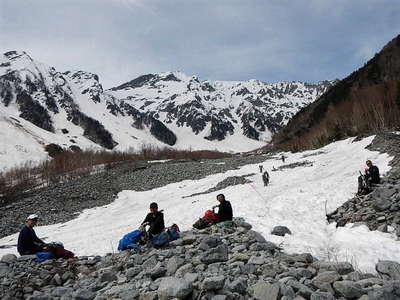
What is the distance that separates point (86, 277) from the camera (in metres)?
11.7

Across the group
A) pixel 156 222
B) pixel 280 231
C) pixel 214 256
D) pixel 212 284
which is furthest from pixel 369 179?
pixel 212 284

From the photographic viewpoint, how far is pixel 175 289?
8.09 meters

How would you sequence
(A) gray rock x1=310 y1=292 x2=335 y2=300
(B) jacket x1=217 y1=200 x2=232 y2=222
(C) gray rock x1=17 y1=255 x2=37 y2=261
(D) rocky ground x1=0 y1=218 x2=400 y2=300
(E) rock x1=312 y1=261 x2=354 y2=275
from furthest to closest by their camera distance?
(B) jacket x1=217 y1=200 x2=232 y2=222 → (C) gray rock x1=17 y1=255 x2=37 y2=261 → (E) rock x1=312 y1=261 x2=354 y2=275 → (D) rocky ground x1=0 y1=218 x2=400 y2=300 → (A) gray rock x1=310 y1=292 x2=335 y2=300

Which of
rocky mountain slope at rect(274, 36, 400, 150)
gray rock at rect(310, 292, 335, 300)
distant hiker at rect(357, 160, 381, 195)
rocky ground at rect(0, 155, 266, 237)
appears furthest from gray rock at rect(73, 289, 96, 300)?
rocky mountain slope at rect(274, 36, 400, 150)

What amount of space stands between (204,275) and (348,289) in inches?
140

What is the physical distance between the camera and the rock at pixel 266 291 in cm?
775

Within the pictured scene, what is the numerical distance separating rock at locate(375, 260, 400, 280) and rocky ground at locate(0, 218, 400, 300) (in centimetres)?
2

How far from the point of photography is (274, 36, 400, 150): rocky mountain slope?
2616 inches

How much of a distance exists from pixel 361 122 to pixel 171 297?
70718mm

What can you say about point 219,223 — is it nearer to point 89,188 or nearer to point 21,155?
point 89,188

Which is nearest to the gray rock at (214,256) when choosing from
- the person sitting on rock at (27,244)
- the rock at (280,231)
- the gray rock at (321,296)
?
the rock at (280,231)

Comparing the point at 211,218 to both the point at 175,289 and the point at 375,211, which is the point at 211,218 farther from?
the point at 175,289

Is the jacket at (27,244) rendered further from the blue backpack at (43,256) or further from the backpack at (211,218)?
the backpack at (211,218)

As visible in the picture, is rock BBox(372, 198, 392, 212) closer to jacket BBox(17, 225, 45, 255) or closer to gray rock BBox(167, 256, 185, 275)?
gray rock BBox(167, 256, 185, 275)
